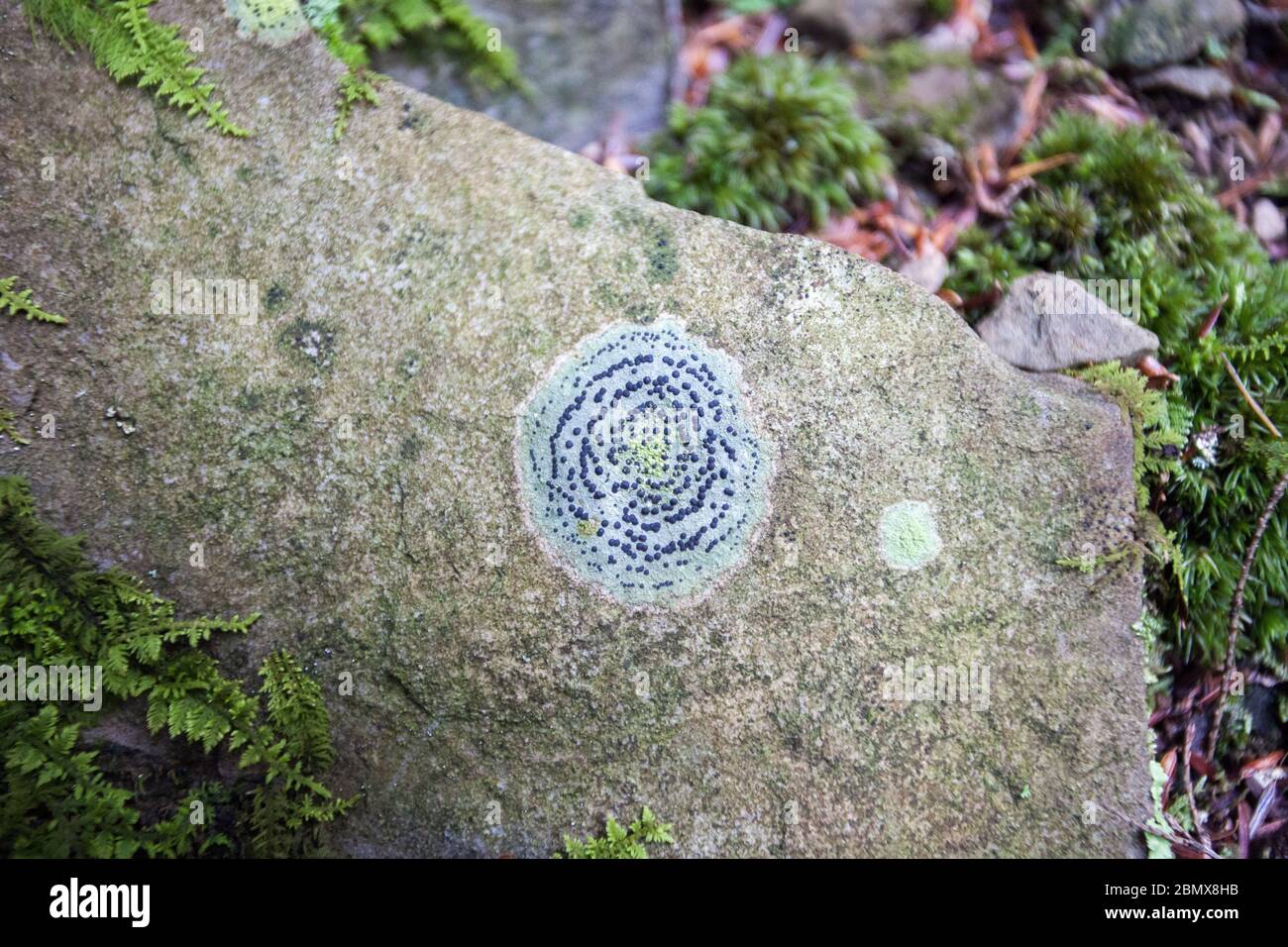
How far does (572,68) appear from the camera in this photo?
436 centimetres

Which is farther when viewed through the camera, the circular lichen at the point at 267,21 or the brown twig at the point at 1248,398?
A: the brown twig at the point at 1248,398

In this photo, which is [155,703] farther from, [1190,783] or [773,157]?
[1190,783]

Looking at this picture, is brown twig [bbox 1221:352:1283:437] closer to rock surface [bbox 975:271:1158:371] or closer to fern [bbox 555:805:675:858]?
rock surface [bbox 975:271:1158:371]

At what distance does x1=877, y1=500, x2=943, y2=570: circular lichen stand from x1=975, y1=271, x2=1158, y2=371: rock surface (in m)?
1.00

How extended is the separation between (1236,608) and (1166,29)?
11.1 ft

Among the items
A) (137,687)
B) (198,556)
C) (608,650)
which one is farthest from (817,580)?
(137,687)

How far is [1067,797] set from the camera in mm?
2918

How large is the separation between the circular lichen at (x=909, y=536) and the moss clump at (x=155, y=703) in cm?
202

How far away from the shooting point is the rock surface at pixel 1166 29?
191 inches

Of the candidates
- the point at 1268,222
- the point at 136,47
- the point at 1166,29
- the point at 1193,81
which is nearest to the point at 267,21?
the point at 136,47

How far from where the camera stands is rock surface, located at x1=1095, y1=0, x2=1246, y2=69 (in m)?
4.85

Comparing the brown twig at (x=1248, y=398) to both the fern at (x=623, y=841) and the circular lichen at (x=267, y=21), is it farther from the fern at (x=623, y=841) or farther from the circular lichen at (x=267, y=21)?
the circular lichen at (x=267, y=21)

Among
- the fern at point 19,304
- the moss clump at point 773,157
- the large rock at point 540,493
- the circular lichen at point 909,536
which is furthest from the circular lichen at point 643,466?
the fern at point 19,304
